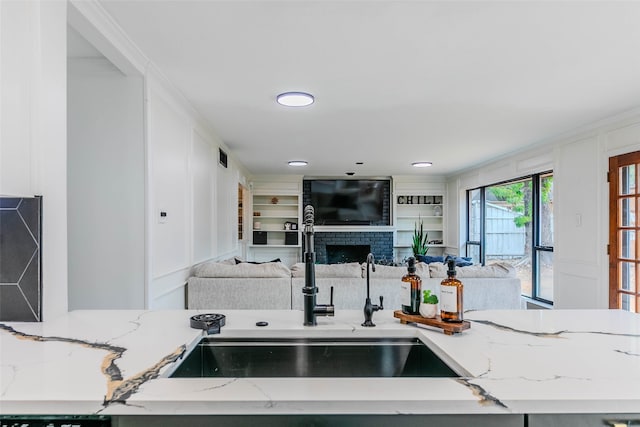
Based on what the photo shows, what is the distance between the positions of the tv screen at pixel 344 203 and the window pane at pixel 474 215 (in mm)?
1734

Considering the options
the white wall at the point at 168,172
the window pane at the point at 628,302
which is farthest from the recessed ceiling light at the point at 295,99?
the window pane at the point at 628,302

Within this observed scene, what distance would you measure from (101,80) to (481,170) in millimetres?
5709

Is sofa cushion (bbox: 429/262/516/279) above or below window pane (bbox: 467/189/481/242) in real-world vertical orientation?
below

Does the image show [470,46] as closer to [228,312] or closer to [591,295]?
[228,312]

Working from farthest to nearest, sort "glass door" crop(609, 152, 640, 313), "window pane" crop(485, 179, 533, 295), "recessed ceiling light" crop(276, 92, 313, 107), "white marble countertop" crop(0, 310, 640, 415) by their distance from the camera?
1. "window pane" crop(485, 179, 533, 295)
2. "glass door" crop(609, 152, 640, 313)
3. "recessed ceiling light" crop(276, 92, 313, 107)
4. "white marble countertop" crop(0, 310, 640, 415)

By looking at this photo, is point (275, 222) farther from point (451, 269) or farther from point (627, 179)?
point (451, 269)

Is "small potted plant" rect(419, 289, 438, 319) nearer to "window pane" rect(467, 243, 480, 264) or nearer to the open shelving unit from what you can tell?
"window pane" rect(467, 243, 480, 264)

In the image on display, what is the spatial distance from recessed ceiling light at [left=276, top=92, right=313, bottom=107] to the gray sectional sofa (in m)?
1.47

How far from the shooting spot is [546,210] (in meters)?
5.12

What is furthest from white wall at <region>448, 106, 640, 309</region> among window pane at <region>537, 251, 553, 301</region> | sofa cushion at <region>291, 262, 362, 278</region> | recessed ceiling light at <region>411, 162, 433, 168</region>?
sofa cushion at <region>291, 262, 362, 278</region>

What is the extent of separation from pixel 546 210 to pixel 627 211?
150 centimetres

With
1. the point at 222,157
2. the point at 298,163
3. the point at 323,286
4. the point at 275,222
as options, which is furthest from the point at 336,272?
the point at 275,222

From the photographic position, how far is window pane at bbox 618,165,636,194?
11.7 ft

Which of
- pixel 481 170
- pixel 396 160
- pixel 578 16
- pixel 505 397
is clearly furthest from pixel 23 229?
pixel 481 170
